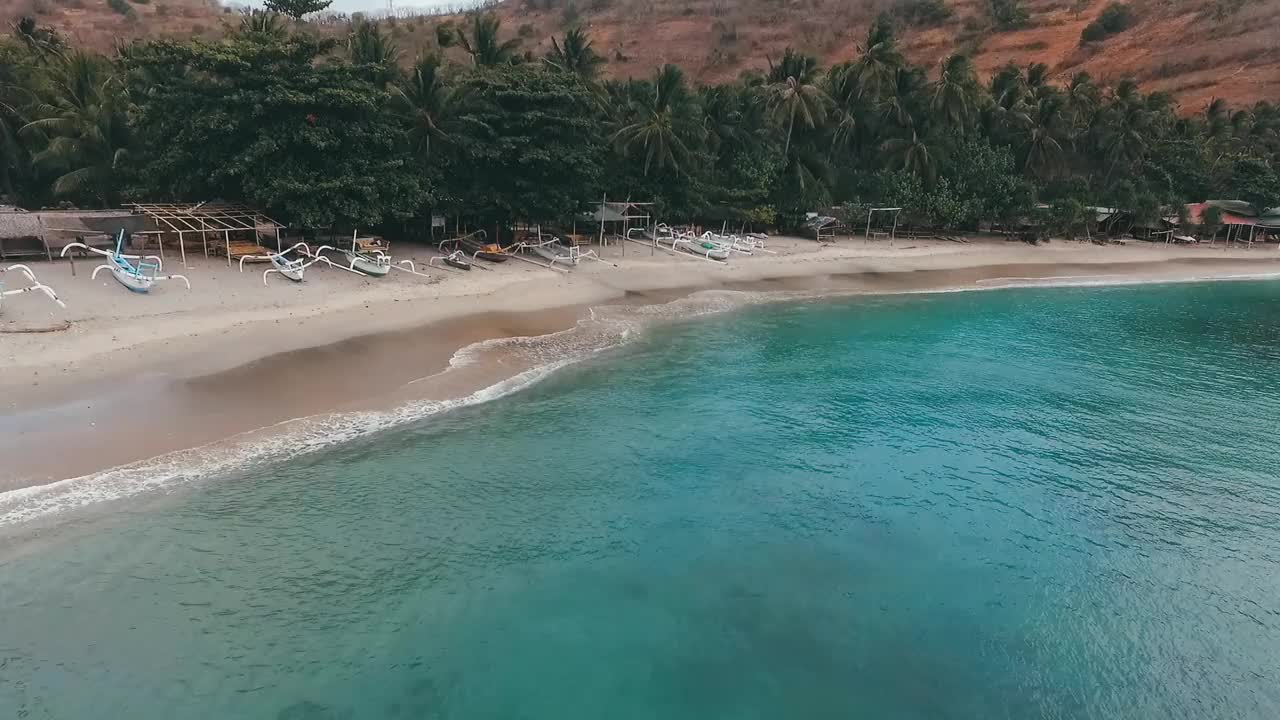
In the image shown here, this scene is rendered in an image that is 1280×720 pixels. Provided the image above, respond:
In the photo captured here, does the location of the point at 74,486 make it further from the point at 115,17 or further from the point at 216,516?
the point at 115,17

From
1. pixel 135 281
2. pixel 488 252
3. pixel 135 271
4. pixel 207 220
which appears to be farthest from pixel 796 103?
pixel 135 281

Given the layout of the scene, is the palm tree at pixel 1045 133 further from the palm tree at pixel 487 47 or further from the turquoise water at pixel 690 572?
the palm tree at pixel 487 47

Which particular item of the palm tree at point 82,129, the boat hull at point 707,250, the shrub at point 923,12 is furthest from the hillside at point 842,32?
the boat hull at point 707,250

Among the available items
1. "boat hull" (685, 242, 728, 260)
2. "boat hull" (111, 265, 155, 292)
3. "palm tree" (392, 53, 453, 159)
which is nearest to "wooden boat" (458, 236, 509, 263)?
"palm tree" (392, 53, 453, 159)

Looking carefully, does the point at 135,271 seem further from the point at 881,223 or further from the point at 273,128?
the point at 881,223

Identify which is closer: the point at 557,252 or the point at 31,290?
the point at 31,290

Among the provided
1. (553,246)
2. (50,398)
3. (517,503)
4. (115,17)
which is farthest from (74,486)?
(115,17)

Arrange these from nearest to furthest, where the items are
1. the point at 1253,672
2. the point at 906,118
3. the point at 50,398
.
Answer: the point at 1253,672 < the point at 50,398 < the point at 906,118
